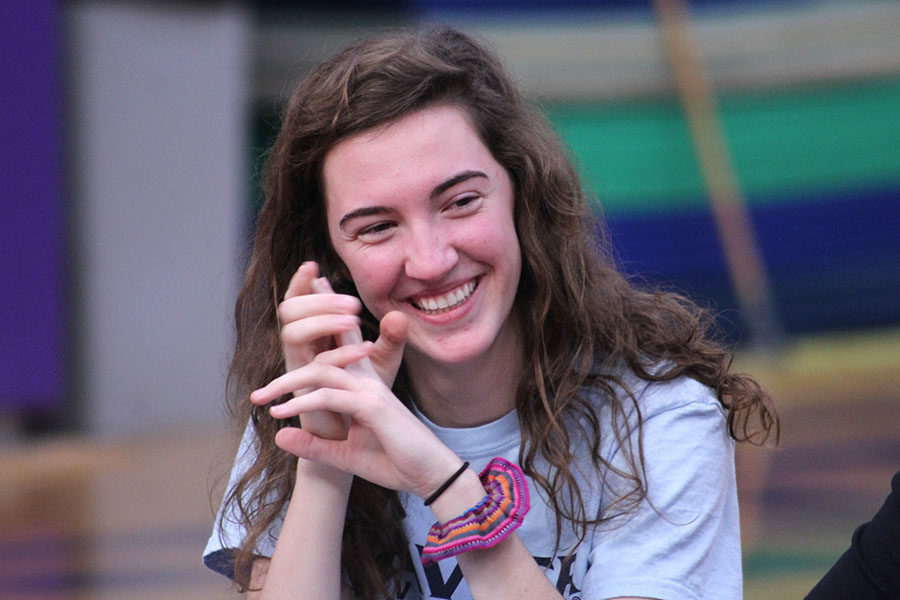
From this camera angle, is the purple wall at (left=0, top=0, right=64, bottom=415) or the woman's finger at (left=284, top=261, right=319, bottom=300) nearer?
the woman's finger at (left=284, top=261, right=319, bottom=300)

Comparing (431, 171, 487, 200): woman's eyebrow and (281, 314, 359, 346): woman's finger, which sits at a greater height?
(431, 171, 487, 200): woman's eyebrow

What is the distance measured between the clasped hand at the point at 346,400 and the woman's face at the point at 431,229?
10cm

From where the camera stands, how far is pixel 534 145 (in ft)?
6.98

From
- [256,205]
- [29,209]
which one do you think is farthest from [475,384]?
[256,205]

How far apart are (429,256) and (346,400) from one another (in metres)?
0.27

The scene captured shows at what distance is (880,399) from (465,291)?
6.63 m

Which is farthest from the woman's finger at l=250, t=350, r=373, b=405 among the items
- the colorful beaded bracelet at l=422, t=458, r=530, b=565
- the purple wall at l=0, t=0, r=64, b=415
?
the purple wall at l=0, t=0, r=64, b=415

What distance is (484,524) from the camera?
177 centimetres

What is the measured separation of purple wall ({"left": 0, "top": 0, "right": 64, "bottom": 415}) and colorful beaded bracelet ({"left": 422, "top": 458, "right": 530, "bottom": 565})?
6589mm

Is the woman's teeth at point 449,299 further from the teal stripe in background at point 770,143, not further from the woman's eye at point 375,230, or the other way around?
the teal stripe in background at point 770,143

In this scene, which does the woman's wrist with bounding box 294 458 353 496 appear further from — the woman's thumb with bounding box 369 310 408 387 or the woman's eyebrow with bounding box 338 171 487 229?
the woman's eyebrow with bounding box 338 171 487 229

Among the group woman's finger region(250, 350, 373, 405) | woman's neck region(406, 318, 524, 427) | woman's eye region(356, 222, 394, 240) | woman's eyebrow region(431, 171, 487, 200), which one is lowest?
woman's neck region(406, 318, 524, 427)

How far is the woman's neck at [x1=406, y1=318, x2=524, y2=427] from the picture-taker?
209cm

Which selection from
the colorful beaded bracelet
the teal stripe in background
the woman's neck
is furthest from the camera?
the teal stripe in background
